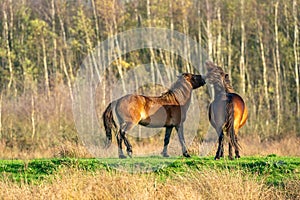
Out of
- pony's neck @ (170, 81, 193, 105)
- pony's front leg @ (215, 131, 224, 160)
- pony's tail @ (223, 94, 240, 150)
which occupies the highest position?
pony's neck @ (170, 81, 193, 105)

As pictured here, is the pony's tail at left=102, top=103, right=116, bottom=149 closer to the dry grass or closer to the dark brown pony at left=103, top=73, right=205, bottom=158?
the dark brown pony at left=103, top=73, right=205, bottom=158

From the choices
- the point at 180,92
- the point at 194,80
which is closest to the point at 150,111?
the point at 180,92

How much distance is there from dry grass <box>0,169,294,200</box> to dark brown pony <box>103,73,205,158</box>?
5.08 meters

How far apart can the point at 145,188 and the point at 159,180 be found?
149cm

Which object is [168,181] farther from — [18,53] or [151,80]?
[18,53]

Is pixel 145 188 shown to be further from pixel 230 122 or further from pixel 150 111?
pixel 150 111

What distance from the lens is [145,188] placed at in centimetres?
1264

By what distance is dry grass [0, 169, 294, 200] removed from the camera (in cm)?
1275

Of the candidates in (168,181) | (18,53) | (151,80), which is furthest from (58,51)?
(168,181)

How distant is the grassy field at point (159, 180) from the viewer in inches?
507

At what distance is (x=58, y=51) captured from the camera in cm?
4481

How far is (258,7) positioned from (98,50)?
10429mm

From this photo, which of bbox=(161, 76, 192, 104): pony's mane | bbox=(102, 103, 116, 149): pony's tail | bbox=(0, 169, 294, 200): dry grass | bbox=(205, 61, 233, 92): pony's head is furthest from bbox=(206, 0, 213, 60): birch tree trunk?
bbox=(0, 169, 294, 200): dry grass

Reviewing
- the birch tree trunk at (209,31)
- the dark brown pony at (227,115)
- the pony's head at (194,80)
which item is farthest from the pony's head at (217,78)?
the birch tree trunk at (209,31)
